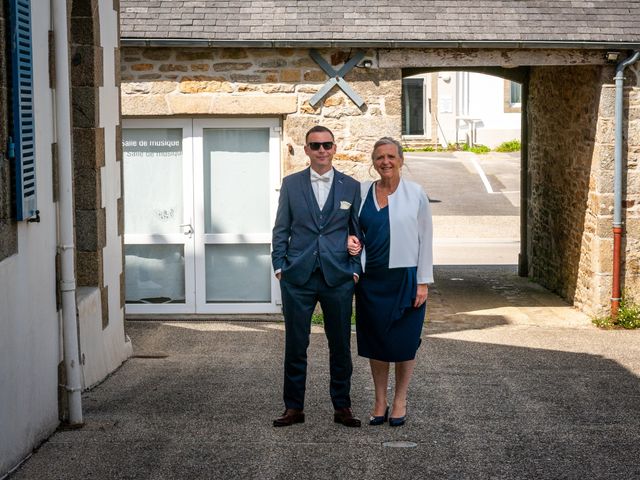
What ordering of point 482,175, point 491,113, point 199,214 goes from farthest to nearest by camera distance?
point 491,113 < point 482,175 < point 199,214

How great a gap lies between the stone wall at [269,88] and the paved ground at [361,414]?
2075 mm

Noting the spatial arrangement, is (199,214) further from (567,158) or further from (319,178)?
(319,178)

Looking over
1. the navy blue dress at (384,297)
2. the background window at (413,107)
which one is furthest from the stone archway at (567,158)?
the background window at (413,107)

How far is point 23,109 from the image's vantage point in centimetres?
618

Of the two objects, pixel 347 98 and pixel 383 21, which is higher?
pixel 383 21

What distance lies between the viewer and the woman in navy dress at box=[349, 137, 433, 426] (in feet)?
22.0

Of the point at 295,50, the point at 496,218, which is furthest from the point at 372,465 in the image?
the point at 496,218

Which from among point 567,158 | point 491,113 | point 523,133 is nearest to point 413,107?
point 491,113

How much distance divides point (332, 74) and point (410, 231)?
526cm

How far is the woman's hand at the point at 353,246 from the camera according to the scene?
6.72 m

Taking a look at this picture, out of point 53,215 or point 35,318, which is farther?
point 53,215

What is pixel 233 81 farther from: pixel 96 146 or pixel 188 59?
pixel 96 146

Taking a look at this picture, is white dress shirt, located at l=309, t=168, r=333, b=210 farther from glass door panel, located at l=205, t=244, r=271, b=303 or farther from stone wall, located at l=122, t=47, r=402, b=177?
glass door panel, located at l=205, t=244, r=271, b=303

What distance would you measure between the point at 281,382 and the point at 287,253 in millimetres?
1882
